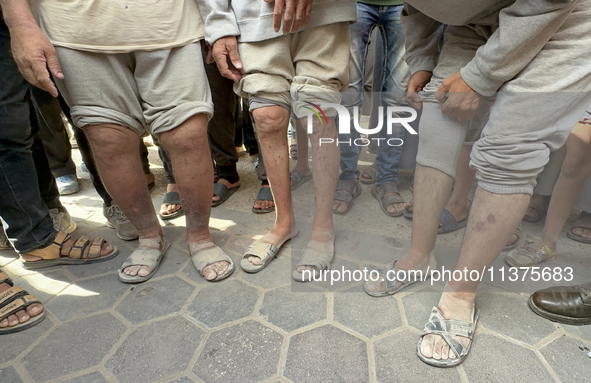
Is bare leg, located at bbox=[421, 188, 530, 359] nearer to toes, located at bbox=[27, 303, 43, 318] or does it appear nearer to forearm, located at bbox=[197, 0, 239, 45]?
forearm, located at bbox=[197, 0, 239, 45]

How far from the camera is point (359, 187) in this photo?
2229 millimetres

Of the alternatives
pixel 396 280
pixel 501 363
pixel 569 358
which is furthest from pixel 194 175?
pixel 569 358

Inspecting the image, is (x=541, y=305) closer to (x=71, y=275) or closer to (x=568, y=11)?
(x=568, y=11)

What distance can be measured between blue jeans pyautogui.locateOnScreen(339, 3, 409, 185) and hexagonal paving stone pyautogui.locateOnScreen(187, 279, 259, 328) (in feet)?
3.27

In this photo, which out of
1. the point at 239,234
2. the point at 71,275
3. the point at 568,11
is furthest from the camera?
the point at 239,234

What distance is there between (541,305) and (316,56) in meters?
1.28

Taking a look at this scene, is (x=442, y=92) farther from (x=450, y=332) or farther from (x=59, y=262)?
(x=59, y=262)

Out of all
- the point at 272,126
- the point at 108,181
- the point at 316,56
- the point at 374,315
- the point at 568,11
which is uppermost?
the point at 568,11

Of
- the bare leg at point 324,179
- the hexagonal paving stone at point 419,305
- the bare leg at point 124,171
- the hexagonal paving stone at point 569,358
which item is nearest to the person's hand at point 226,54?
the bare leg at point 324,179

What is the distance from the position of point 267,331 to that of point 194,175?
729mm

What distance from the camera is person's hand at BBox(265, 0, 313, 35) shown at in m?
1.21

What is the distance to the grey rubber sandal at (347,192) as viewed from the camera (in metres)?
2.05

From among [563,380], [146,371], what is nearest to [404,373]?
[563,380]

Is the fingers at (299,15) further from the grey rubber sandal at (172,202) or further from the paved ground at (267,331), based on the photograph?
the grey rubber sandal at (172,202)
